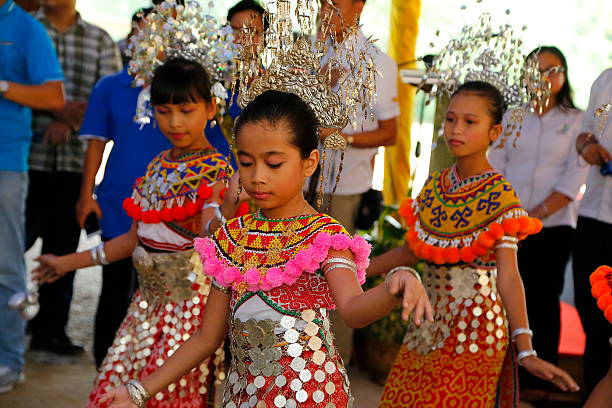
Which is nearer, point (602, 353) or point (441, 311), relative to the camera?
point (441, 311)

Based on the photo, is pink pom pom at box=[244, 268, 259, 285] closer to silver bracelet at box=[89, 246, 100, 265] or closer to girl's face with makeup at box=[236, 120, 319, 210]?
girl's face with makeup at box=[236, 120, 319, 210]

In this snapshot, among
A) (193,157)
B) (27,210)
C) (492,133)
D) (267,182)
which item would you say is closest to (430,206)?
(492,133)

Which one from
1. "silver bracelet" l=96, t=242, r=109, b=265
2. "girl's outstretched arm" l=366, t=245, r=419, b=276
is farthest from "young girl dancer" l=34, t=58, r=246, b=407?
"girl's outstretched arm" l=366, t=245, r=419, b=276

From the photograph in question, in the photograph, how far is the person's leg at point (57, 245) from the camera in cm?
510

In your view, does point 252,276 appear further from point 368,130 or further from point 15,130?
point 15,130

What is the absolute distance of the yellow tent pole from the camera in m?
5.92

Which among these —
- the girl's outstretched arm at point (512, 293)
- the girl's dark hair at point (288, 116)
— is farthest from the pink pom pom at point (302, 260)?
the girl's outstretched arm at point (512, 293)

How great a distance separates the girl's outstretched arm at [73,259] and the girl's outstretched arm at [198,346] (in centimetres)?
90

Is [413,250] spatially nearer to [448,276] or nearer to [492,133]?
[448,276]

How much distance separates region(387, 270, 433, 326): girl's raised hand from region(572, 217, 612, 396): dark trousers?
94.9 inches

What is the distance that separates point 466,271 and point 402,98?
288 cm

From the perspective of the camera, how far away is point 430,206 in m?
3.57

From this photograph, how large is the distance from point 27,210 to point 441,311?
9.76 ft

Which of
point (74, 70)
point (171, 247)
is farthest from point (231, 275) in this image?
point (74, 70)
